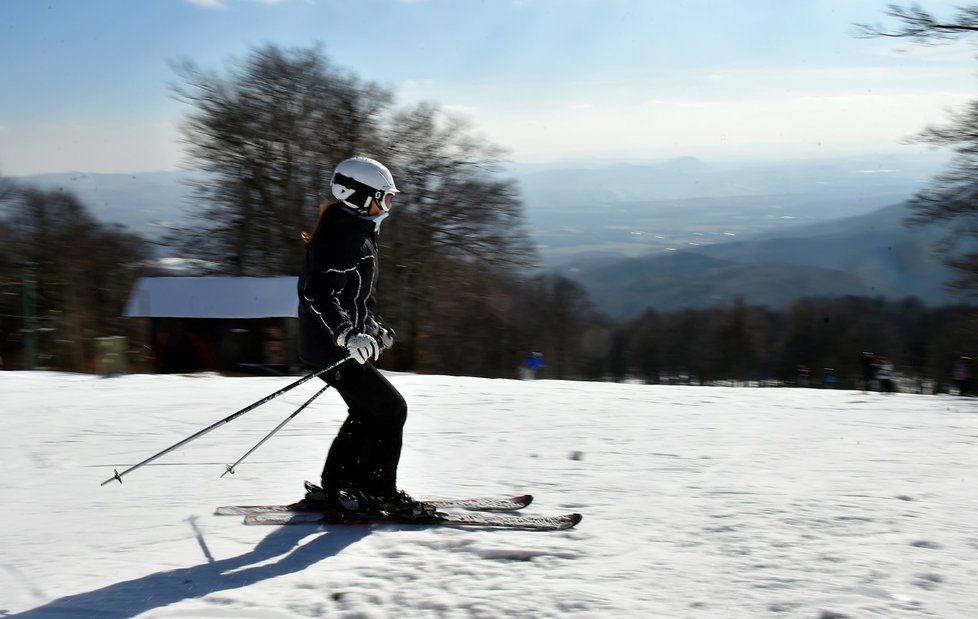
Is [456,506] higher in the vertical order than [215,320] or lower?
lower

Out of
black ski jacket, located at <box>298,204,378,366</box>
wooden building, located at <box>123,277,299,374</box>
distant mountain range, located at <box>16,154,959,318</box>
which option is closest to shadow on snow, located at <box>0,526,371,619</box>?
black ski jacket, located at <box>298,204,378,366</box>

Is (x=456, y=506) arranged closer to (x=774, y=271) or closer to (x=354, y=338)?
(x=354, y=338)

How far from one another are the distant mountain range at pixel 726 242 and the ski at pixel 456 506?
123 feet

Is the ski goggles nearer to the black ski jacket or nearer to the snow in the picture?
the black ski jacket

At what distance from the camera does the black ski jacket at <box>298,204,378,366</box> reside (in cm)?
376

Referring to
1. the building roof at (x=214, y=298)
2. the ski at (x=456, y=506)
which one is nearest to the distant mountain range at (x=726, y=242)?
the building roof at (x=214, y=298)

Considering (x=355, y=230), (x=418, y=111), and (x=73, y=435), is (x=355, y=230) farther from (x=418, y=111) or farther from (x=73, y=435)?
A: (x=418, y=111)

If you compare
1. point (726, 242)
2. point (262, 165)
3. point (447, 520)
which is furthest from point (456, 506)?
point (726, 242)

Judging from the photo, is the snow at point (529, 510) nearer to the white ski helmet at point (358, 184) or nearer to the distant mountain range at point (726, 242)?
the white ski helmet at point (358, 184)

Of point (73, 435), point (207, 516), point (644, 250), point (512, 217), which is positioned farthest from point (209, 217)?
point (644, 250)

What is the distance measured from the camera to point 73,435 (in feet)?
19.4

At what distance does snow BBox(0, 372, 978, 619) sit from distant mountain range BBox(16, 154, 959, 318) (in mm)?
35758

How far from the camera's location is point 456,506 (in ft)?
14.1

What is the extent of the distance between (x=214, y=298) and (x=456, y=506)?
2232 cm
